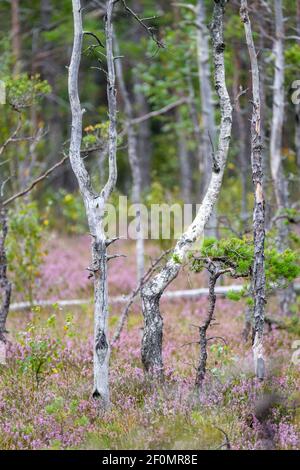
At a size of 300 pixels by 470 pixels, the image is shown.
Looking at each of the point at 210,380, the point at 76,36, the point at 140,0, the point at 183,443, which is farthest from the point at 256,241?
the point at 140,0

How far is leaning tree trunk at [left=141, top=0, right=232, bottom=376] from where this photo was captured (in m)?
7.92

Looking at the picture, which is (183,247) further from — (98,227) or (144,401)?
(144,401)

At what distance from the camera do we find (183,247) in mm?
Result: 7969

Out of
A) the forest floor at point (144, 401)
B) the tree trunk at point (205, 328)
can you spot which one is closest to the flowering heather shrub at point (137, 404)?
the forest floor at point (144, 401)

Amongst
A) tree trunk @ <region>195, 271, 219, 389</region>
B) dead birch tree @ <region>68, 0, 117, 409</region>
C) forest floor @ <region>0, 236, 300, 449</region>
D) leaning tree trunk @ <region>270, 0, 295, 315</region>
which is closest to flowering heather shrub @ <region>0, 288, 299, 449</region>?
forest floor @ <region>0, 236, 300, 449</region>

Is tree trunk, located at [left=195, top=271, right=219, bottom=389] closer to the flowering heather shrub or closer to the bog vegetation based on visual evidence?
the bog vegetation

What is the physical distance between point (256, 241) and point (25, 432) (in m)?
3.21

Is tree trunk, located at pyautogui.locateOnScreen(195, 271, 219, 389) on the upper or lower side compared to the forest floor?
upper

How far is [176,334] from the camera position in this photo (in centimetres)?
1115

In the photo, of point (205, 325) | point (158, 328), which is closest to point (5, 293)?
point (158, 328)

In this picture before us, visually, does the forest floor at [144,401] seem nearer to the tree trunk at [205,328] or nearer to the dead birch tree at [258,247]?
the tree trunk at [205,328]

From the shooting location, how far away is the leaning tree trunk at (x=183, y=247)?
26.0 feet

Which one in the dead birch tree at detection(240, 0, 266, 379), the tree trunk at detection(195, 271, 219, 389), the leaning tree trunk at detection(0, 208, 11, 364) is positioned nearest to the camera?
the dead birch tree at detection(240, 0, 266, 379)

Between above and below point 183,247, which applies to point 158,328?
below
